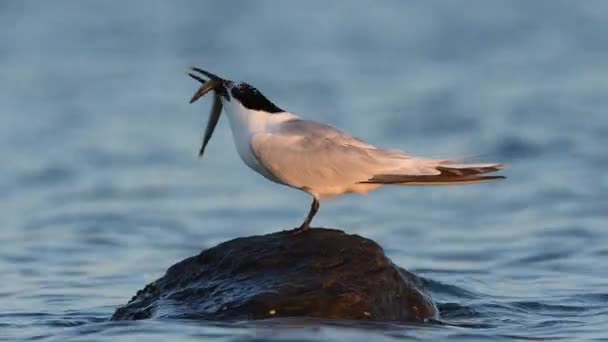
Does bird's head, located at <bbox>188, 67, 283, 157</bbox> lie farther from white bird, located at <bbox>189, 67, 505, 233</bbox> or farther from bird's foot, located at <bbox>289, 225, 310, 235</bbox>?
bird's foot, located at <bbox>289, 225, 310, 235</bbox>

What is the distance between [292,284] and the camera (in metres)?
7.13

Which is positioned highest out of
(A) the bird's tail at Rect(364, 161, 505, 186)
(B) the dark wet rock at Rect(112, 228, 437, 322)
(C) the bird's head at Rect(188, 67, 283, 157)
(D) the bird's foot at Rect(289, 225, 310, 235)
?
(C) the bird's head at Rect(188, 67, 283, 157)

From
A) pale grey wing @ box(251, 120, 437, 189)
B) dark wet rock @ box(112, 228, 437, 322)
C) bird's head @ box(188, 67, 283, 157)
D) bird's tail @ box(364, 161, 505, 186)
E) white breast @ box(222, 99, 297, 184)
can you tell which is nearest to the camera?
dark wet rock @ box(112, 228, 437, 322)

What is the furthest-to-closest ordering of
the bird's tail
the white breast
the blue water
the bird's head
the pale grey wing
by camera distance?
the blue water → the bird's head → the white breast → the pale grey wing → the bird's tail

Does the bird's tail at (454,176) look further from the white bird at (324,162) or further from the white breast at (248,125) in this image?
the white breast at (248,125)

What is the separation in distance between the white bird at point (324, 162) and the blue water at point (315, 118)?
82 centimetres

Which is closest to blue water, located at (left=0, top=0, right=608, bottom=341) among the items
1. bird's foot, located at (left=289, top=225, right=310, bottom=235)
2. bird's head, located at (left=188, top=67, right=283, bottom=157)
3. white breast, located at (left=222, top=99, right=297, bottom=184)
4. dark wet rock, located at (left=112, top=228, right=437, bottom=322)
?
dark wet rock, located at (left=112, top=228, right=437, bottom=322)

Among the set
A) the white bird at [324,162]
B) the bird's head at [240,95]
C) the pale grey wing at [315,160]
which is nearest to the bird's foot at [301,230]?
the white bird at [324,162]

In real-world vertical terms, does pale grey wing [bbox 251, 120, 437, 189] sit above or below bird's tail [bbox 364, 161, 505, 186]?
above

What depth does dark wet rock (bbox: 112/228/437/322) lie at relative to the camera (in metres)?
7.09

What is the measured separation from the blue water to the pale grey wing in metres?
0.87

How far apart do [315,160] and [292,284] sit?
730 mm

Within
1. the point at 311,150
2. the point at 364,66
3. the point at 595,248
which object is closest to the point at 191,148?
the point at 364,66

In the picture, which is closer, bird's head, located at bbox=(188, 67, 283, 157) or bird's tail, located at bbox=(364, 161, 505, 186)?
bird's tail, located at bbox=(364, 161, 505, 186)
